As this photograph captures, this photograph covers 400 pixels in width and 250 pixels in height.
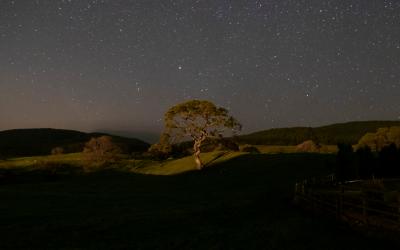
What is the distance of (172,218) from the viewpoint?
27.1m

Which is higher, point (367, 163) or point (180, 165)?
point (367, 163)

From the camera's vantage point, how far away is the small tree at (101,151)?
328 feet

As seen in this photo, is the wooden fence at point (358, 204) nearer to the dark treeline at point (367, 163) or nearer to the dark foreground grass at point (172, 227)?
the dark foreground grass at point (172, 227)

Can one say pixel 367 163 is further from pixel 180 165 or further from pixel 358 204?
pixel 180 165

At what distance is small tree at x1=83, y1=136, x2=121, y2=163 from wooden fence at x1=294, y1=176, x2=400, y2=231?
72.7m

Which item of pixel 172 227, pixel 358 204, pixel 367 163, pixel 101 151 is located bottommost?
pixel 172 227

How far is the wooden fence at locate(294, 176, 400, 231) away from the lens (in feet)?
58.5

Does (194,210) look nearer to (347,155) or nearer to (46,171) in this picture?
(347,155)

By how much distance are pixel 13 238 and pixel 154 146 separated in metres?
58.5

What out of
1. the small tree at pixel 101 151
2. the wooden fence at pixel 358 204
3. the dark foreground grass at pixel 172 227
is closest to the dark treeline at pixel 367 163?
the dark foreground grass at pixel 172 227

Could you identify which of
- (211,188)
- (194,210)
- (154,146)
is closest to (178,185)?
(211,188)

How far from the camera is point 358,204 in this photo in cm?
2225

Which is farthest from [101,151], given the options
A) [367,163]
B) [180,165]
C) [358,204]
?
[358,204]

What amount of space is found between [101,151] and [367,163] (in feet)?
212
